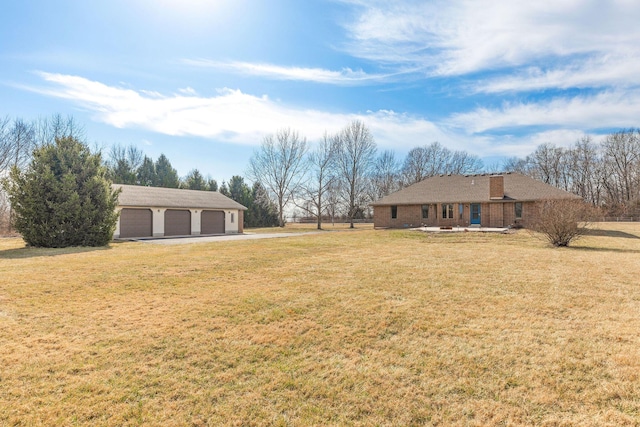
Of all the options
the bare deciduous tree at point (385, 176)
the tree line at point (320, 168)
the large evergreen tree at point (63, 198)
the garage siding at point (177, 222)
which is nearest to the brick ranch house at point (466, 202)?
the tree line at point (320, 168)

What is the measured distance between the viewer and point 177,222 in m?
23.6

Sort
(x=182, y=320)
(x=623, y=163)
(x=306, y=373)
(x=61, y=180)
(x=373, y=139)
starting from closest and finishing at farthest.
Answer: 1. (x=306, y=373)
2. (x=182, y=320)
3. (x=61, y=180)
4. (x=373, y=139)
5. (x=623, y=163)

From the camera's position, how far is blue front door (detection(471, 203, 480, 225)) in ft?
83.5

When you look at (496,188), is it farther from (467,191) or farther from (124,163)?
(124,163)

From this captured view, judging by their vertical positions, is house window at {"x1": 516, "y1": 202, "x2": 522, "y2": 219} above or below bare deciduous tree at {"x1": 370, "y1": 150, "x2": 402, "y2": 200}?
below

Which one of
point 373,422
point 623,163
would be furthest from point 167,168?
point 623,163

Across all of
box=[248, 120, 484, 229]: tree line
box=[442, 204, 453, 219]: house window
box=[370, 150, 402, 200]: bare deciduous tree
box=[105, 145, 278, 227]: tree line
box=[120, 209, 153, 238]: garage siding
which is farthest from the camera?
box=[370, 150, 402, 200]: bare deciduous tree

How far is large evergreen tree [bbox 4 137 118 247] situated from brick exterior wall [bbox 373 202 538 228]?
2071 cm

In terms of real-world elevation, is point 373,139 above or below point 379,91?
above

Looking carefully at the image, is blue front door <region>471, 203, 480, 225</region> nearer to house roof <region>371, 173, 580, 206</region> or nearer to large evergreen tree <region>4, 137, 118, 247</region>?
house roof <region>371, 173, 580, 206</region>

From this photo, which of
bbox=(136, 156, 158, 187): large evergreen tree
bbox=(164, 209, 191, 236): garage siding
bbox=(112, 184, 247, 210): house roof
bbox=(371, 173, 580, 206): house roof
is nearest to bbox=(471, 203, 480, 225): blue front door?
bbox=(371, 173, 580, 206): house roof

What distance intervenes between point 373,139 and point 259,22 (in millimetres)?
30117

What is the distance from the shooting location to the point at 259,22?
1039 cm

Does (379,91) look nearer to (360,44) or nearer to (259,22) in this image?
(360,44)
